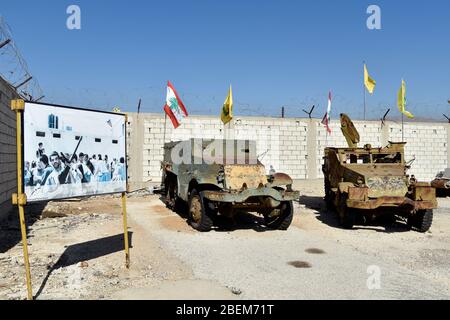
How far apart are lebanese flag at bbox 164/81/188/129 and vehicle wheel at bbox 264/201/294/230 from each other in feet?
21.4

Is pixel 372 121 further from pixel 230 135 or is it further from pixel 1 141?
pixel 1 141

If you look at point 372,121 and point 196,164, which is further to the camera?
point 372,121

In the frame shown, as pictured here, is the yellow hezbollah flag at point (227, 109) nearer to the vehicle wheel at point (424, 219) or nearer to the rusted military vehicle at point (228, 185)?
the rusted military vehicle at point (228, 185)

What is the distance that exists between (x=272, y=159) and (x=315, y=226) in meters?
7.99

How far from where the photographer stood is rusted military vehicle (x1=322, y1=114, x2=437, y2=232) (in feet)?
28.7

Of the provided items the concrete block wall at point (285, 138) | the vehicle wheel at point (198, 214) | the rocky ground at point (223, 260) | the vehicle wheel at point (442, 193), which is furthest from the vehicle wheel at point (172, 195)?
the vehicle wheel at point (442, 193)

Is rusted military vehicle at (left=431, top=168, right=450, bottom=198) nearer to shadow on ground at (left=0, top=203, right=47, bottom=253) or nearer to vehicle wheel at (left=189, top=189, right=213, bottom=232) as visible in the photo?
vehicle wheel at (left=189, top=189, right=213, bottom=232)

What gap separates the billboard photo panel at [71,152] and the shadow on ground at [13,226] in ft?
7.68

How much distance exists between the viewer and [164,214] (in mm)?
11117

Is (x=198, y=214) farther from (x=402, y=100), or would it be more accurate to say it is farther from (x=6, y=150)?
(x=402, y=100)

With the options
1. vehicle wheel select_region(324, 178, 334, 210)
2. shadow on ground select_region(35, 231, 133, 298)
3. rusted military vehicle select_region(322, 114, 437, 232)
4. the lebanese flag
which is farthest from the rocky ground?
the lebanese flag

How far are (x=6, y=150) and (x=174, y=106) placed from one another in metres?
6.12
